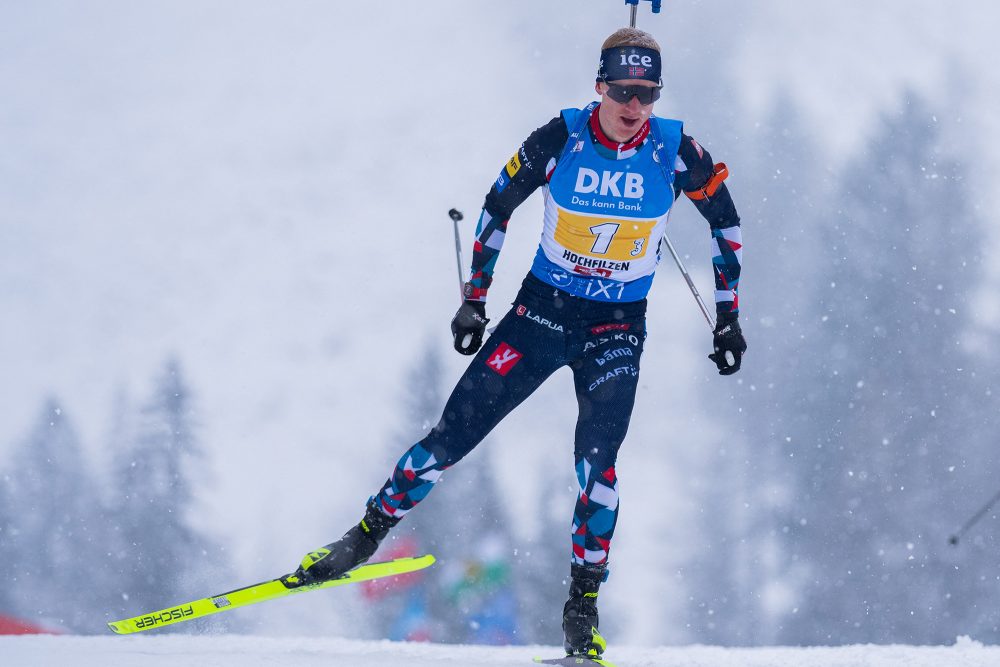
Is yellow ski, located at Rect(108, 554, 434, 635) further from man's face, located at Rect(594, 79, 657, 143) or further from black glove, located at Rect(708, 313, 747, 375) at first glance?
man's face, located at Rect(594, 79, 657, 143)

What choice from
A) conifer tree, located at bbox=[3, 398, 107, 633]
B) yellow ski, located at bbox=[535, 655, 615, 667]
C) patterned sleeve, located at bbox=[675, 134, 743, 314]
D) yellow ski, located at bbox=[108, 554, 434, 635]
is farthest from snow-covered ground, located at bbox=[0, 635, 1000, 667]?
conifer tree, located at bbox=[3, 398, 107, 633]

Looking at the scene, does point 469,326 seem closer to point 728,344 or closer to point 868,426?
point 728,344

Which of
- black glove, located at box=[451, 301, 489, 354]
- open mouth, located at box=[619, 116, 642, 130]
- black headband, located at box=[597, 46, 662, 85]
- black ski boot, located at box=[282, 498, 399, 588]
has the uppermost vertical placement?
black headband, located at box=[597, 46, 662, 85]

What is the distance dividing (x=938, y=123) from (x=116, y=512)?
A: 30419 mm

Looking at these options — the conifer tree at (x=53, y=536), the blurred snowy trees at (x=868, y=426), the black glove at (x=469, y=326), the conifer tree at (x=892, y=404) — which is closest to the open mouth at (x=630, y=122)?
the black glove at (x=469, y=326)

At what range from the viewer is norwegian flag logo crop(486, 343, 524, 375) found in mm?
4457

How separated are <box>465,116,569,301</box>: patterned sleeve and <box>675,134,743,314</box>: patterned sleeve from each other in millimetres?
570

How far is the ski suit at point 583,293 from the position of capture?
435 centimetres

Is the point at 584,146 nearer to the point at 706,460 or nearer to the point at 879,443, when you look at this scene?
the point at 879,443

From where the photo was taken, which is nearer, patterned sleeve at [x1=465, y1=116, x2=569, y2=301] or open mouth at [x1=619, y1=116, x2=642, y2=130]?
open mouth at [x1=619, y1=116, x2=642, y2=130]

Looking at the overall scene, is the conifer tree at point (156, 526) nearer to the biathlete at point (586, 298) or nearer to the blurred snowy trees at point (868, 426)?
the blurred snowy trees at point (868, 426)

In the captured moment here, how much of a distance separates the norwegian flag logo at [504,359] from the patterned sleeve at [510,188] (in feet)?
1.04

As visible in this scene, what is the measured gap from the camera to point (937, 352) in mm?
29688

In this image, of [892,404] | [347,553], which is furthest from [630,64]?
[892,404]
